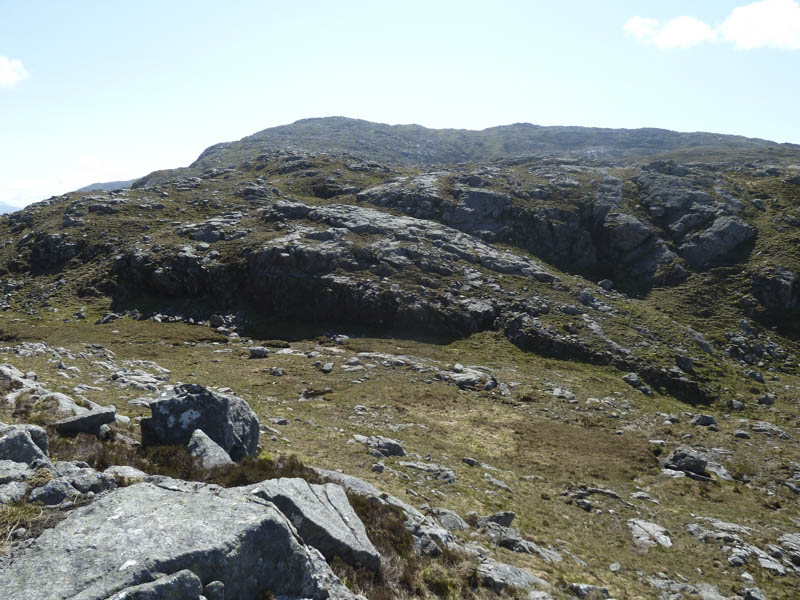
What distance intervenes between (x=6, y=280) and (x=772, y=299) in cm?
10862

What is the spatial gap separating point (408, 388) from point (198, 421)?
22.2m

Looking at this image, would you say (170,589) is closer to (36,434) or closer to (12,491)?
(12,491)

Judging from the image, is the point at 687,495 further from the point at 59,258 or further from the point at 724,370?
the point at 59,258

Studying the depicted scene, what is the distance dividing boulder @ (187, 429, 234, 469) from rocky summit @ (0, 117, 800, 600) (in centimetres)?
12

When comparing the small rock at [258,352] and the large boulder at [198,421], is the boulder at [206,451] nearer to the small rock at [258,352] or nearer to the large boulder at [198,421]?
the large boulder at [198,421]

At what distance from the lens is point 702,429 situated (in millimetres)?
31438

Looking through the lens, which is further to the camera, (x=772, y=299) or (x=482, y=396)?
(x=772, y=299)

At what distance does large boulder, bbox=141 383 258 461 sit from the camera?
14.8 metres

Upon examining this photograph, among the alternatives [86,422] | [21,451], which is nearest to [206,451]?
[86,422]

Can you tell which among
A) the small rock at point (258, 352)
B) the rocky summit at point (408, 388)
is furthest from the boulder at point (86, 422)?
the small rock at point (258, 352)

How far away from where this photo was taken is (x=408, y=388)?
35.8 metres

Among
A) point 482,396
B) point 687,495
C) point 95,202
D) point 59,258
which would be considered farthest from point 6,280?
point 687,495

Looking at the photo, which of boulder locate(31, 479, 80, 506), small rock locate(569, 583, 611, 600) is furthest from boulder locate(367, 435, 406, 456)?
boulder locate(31, 479, 80, 506)

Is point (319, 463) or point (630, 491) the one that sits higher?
point (319, 463)
